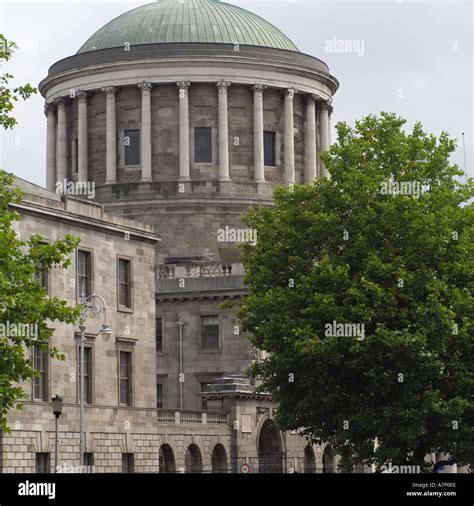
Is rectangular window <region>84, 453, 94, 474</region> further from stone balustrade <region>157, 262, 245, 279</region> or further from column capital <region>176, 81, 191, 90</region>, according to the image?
column capital <region>176, 81, 191, 90</region>

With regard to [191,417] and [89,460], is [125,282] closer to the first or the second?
[89,460]

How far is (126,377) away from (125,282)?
13.1 ft

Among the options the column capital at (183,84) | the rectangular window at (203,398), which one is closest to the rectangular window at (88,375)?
the rectangular window at (203,398)

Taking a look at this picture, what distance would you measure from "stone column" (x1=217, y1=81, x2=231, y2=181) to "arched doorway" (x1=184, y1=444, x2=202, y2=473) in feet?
105

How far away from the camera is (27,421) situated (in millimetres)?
52188

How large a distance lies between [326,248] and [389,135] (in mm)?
5394

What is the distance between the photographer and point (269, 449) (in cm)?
7262

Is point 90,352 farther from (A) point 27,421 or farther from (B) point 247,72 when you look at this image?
(B) point 247,72

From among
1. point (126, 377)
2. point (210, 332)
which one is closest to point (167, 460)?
point (126, 377)

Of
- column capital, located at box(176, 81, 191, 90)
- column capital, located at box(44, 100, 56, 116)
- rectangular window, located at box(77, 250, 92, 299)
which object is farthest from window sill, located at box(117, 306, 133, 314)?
column capital, located at box(44, 100, 56, 116)

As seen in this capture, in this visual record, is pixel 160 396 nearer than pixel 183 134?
Yes

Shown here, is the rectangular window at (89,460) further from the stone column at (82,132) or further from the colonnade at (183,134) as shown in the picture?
the stone column at (82,132)

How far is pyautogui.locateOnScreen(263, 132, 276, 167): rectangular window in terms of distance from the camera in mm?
97188
